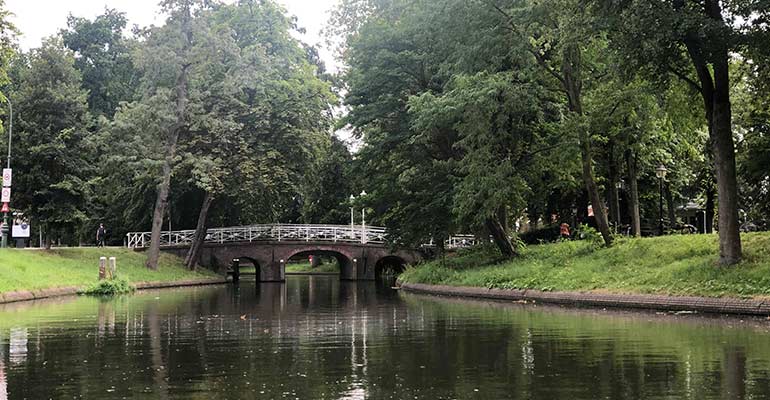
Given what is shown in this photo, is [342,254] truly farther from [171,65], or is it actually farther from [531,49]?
[531,49]

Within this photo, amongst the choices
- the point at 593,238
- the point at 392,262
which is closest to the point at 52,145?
the point at 593,238

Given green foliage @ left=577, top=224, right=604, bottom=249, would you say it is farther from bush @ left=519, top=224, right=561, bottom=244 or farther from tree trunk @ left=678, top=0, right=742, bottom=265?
bush @ left=519, top=224, right=561, bottom=244

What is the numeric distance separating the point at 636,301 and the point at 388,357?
40.4 ft

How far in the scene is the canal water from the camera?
356 inches

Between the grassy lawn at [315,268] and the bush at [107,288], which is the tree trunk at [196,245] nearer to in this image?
the bush at [107,288]

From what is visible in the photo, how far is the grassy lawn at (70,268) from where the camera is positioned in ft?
99.9

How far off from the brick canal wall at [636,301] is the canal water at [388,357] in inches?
48.7

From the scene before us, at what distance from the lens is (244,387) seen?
9297mm

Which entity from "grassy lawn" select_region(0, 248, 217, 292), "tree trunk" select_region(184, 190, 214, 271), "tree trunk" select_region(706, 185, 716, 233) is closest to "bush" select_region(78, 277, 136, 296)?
"grassy lawn" select_region(0, 248, 217, 292)

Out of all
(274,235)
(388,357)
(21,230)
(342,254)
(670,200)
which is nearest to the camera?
(388,357)

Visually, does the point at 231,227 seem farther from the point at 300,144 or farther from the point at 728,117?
the point at 728,117

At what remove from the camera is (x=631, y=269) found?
2544 centimetres

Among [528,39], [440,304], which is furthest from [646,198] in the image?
[440,304]

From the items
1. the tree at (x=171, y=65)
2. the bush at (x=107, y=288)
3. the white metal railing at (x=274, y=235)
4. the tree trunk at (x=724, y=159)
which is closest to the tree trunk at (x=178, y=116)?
the tree at (x=171, y=65)
